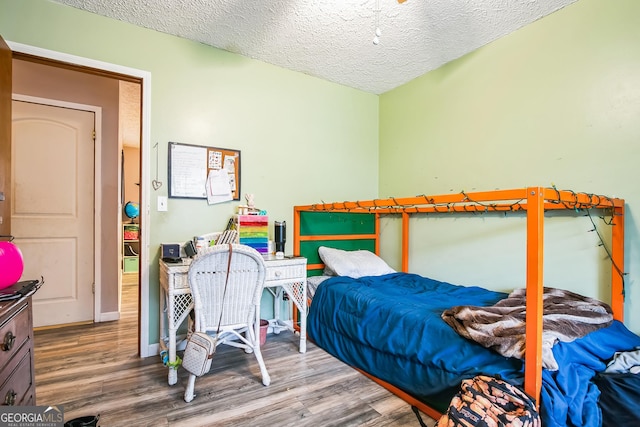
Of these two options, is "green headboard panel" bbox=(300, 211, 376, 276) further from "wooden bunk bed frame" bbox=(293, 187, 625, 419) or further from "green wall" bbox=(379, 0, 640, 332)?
"green wall" bbox=(379, 0, 640, 332)

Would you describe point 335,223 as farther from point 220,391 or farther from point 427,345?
point 220,391

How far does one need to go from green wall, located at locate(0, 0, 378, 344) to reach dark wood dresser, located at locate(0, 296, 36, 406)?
122 centimetres

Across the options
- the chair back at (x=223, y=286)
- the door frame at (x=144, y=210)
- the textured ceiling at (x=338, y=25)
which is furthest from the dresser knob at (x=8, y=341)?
the textured ceiling at (x=338, y=25)

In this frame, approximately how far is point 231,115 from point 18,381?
2.18m

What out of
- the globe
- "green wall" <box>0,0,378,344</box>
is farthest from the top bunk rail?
the globe

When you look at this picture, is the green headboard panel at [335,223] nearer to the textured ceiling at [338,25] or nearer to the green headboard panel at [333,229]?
the green headboard panel at [333,229]

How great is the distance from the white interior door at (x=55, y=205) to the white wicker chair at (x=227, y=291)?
2.01m

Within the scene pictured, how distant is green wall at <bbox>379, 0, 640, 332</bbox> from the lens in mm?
1826

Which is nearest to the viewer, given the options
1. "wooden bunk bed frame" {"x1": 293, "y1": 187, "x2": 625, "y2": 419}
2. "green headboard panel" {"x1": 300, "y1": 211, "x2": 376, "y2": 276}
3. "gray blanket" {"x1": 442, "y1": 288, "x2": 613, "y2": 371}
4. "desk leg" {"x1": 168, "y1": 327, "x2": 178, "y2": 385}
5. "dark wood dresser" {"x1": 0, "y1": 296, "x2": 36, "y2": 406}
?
"dark wood dresser" {"x1": 0, "y1": 296, "x2": 36, "y2": 406}

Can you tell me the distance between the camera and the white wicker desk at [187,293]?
6.42 feet

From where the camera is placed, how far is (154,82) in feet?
7.84

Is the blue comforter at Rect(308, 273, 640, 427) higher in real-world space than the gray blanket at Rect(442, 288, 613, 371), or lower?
lower

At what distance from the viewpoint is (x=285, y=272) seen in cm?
239

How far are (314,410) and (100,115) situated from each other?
3.26 m
